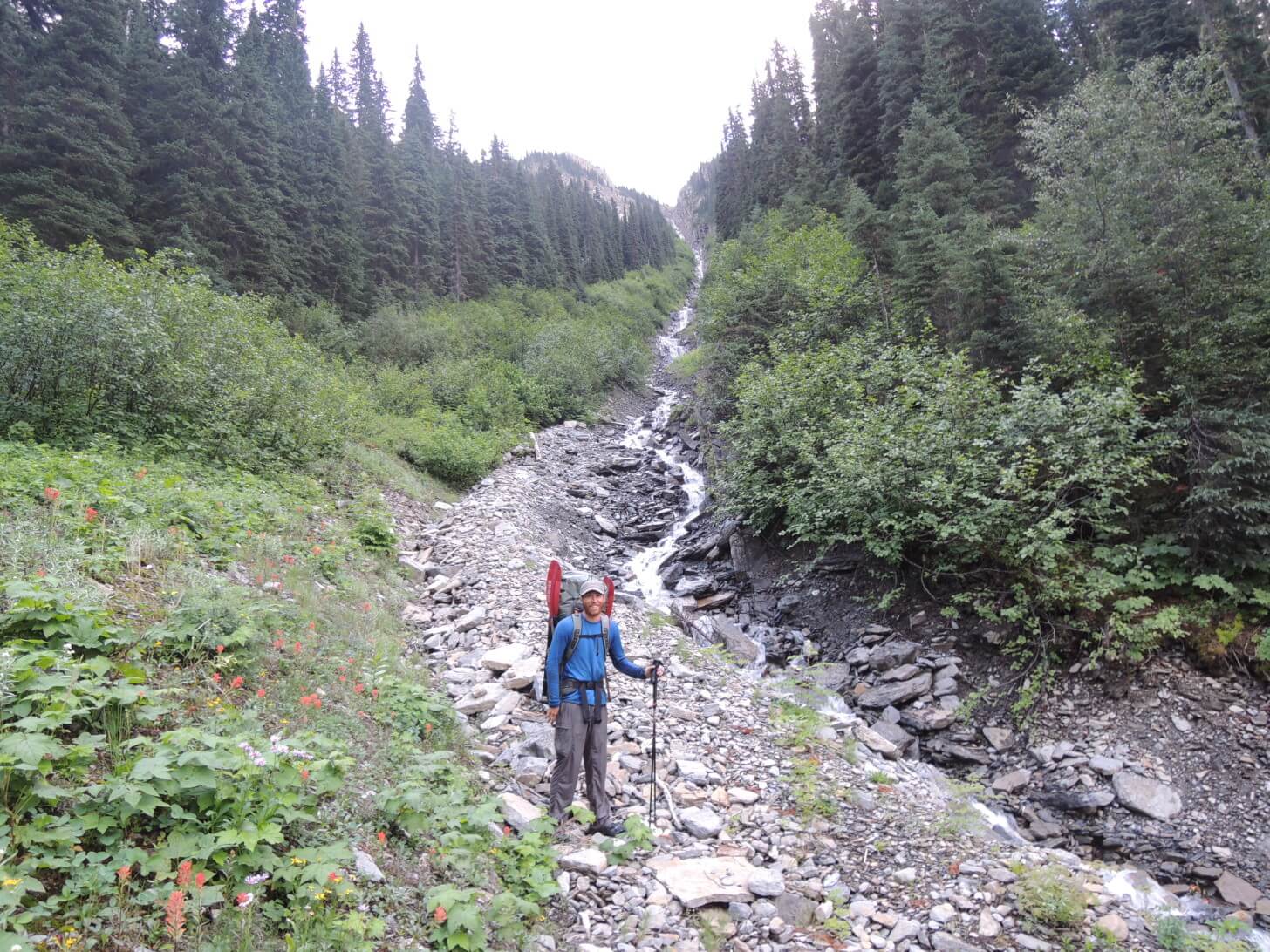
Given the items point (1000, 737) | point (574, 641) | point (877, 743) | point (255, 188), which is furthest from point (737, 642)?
point (255, 188)

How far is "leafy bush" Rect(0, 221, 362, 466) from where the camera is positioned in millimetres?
8875

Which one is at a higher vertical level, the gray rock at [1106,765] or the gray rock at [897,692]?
the gray rock at [897,692]

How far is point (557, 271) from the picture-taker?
55000 mm

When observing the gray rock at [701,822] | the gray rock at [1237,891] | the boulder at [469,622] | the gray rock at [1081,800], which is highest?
the boulder at [469,622]

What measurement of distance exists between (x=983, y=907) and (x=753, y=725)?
2.91m

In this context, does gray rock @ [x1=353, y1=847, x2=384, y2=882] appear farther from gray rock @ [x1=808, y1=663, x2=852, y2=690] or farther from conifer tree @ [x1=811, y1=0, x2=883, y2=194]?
conifer tree @ [x1=811, y1=0, x2=883, y2=194]

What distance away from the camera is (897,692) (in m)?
8.49

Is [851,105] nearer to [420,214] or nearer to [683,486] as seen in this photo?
[683,486]

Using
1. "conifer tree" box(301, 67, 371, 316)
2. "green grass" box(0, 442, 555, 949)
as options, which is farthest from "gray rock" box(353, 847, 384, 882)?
"conifer tree" box(301, 67, 371, 316)

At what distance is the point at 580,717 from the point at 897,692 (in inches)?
217

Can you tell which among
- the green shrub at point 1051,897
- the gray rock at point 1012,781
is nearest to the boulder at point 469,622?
the green shrub at point 1051,897

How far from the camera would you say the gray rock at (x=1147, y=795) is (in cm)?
629

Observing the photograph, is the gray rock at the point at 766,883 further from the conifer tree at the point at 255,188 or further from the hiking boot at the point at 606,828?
the conifer tree at the point at 255,188

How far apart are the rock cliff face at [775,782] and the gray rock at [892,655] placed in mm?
30
